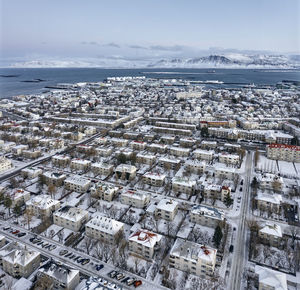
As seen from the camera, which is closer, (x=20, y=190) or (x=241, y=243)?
(x=241, y=243)

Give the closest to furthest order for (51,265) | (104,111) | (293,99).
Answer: (51,265) → (104,111) → (293,99)

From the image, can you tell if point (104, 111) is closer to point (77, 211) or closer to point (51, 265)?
point (77, 211)

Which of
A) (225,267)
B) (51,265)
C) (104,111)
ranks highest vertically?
(104,111)

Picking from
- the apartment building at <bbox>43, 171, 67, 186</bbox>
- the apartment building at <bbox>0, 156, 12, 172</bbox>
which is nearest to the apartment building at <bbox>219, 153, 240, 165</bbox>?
the apartment building at <bbox>43, 171, 67, 186</bbox>

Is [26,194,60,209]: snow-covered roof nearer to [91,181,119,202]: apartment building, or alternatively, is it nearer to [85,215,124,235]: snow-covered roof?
[91,181,119,202]: apartment building

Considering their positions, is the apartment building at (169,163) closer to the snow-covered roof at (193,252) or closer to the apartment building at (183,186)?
the apartment building at (183,186)

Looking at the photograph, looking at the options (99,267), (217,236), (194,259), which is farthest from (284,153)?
(99,267)

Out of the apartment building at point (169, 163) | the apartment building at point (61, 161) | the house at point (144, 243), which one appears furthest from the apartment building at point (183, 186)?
the apartment building at point (61, 161)

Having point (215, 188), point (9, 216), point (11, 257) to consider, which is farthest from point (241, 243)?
point (9, 216)
